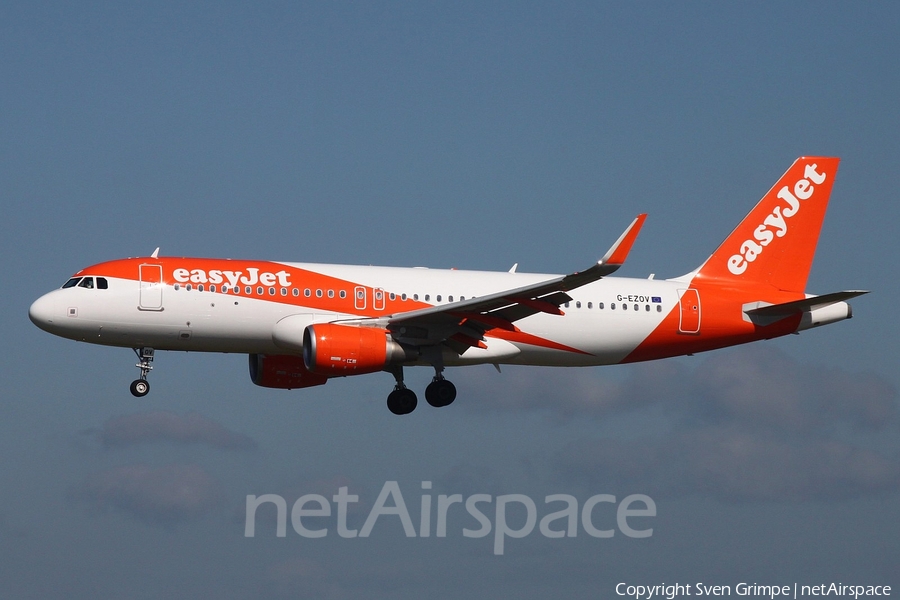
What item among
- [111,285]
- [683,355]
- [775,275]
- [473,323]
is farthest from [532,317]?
[111,285]

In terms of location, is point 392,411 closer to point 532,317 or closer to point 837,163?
point 532,317

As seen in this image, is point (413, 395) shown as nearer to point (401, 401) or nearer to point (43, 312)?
point (401, 401)

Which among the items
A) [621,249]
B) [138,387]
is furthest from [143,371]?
[621,249]

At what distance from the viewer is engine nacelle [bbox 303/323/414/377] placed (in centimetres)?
3838

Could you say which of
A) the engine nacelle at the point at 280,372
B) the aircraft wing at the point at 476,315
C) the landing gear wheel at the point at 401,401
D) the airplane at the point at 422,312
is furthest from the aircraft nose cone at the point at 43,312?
the landing gear wheel at the point at 401,401

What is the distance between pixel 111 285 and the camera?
39.4 meters

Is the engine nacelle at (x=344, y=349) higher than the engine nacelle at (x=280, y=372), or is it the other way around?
the engine nacelle at (x=280, y=372)

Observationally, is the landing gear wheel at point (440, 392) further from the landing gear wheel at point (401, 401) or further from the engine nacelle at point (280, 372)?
the engine nacelle at point (280, 372)

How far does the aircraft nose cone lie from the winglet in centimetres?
1571

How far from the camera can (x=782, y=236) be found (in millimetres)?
46062

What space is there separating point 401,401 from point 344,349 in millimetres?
4526

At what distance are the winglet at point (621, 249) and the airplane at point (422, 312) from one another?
8 cm

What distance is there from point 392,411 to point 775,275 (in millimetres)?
13274

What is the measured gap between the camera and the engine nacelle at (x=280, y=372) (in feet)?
143
